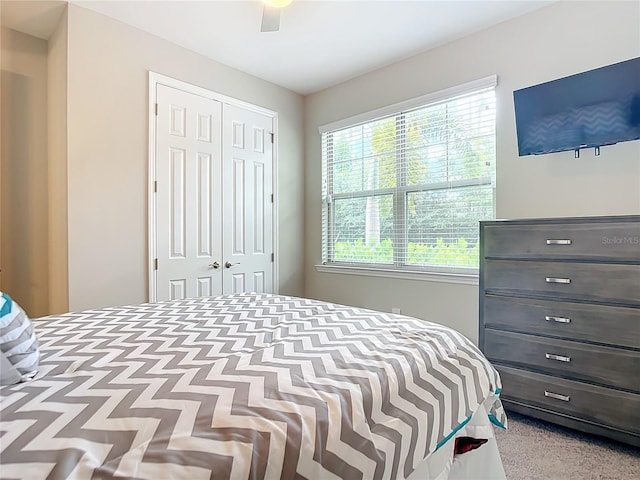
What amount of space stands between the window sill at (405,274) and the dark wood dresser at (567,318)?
545 mm

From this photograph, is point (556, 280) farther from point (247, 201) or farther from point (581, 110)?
point (247, 201)

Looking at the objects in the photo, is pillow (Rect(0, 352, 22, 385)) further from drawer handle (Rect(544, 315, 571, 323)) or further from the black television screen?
the black television screen

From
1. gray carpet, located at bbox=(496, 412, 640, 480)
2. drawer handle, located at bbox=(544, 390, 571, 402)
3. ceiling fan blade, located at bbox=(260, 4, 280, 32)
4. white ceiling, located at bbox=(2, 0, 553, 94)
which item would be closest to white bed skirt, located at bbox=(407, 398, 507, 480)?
gray carpet, located at bbox=(496, 412, 640, 480)

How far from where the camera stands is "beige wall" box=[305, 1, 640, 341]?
7.34ft

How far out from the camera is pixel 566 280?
200 cm

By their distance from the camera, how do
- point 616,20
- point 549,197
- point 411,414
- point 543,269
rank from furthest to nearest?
point 549,197 < point 616,20 < point 543,269 < point 411,414

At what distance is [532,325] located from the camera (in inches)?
83.1

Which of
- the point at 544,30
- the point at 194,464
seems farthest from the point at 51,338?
the point at 544,30

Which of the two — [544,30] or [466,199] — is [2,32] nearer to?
[466,199]

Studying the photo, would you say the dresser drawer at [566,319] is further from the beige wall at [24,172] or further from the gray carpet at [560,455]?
the beige wall at [24,172]

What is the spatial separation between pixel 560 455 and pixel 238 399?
1.90m

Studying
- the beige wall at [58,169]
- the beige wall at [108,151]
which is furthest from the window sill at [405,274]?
the beige wall at [58,169]

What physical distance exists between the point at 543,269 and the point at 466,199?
3.19 ft

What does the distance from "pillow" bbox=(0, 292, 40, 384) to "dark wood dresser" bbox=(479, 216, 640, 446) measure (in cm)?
225
